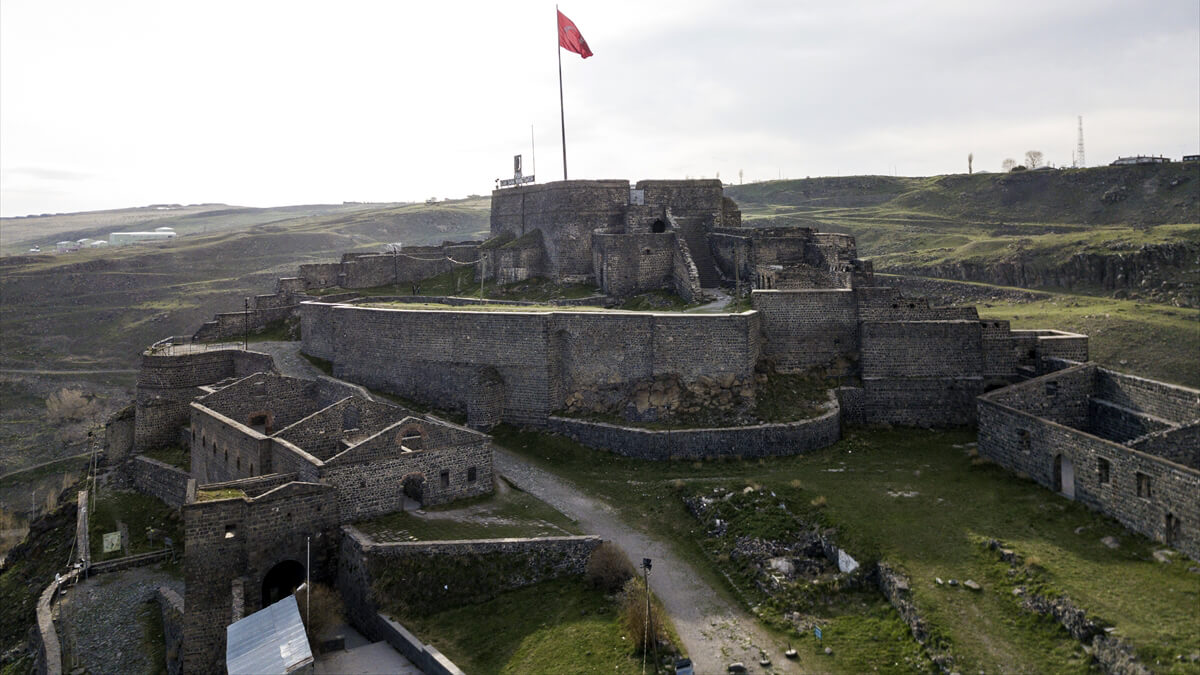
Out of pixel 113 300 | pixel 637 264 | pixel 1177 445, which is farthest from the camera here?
pixel 113 300

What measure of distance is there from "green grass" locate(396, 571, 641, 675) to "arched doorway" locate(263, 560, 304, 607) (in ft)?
12.3

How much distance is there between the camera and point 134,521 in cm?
2936

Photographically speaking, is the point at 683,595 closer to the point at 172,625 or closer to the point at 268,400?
the point at 172,625

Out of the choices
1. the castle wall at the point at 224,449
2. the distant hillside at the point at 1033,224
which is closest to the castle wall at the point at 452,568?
the castle wall at the point at 224,449

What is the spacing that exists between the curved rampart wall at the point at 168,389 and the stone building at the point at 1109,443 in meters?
27.8

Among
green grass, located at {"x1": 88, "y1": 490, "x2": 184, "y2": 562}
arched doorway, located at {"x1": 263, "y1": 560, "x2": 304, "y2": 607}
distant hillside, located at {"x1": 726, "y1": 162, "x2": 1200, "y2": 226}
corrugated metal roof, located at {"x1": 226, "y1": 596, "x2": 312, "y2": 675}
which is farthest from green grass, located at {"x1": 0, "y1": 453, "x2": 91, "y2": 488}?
distant hillside, located at {"x1": 726, "y1": 162, "x2": 1200, "y2": 226}

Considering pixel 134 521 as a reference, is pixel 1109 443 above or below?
above

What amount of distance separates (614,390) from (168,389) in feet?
65.2

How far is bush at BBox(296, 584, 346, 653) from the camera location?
683 inches

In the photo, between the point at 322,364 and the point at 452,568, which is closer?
the point at 452,568

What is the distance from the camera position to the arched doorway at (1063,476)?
62.6 ft

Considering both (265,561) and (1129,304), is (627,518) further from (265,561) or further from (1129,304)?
(1129,304)

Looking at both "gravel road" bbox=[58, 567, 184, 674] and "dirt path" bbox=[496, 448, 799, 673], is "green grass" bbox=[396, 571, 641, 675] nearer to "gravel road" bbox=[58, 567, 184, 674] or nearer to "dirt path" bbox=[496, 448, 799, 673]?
"dirt path" bbox=[496, 448, 799, 673]

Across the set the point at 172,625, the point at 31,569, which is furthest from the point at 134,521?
the point at 172,625
